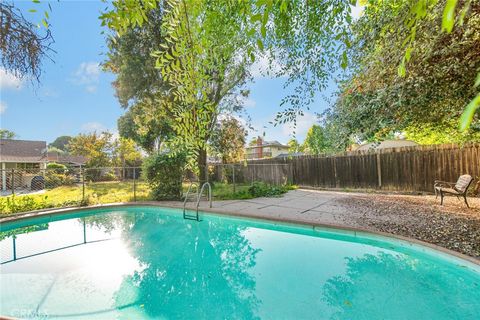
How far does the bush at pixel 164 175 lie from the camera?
7785 millimetres

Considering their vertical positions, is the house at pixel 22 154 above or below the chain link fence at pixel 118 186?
above

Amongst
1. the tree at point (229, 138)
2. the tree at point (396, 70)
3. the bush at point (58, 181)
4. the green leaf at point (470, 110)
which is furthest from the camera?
the bush at point (58, 181)

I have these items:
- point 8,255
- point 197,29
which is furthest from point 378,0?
point 8,255

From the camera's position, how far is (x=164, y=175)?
785 centimetres

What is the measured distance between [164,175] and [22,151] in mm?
18518

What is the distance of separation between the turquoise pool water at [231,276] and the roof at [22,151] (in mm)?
16990

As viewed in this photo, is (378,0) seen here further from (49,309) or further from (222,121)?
(222,121)

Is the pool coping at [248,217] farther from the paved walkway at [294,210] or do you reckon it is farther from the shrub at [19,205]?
the shrub at [19,205]

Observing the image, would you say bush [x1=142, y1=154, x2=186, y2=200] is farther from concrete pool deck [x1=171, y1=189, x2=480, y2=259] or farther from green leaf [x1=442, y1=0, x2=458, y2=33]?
green leaf [x1=442, y1=0, x2=458, y2=33]

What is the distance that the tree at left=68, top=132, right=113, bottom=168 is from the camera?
18375 millimetres

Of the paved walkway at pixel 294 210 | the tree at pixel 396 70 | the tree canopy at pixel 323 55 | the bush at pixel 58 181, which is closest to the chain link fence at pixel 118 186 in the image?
the bush at pixel 58 181

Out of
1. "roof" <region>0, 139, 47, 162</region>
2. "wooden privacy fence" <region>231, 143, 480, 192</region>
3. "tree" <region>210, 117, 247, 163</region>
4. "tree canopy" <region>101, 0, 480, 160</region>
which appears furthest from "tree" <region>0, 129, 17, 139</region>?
"tree canopy" <region>101, 0, 480, 160</region>

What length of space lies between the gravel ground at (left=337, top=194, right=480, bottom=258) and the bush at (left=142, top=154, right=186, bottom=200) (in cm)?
520

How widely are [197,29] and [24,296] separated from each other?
11.9 feet
